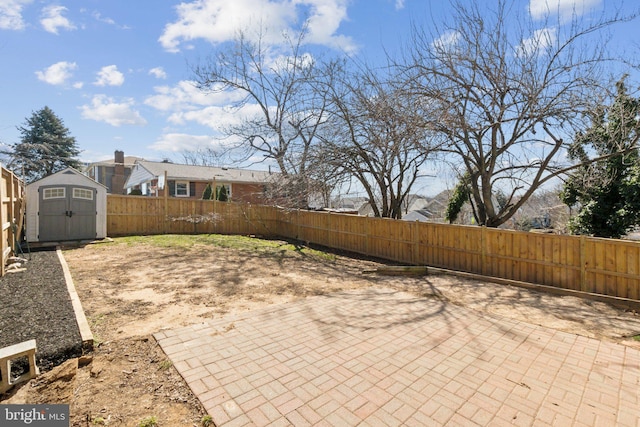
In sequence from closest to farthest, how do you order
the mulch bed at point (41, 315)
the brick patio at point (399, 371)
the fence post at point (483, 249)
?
the brick patio at point (399, 371)
the mulch bed at point (41, 315)
the fence post at point (483, 249)

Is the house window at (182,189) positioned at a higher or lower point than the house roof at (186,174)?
lower

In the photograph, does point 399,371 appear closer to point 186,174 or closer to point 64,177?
point 64,177

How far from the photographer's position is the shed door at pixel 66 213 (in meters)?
10.6

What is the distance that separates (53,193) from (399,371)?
1279cm

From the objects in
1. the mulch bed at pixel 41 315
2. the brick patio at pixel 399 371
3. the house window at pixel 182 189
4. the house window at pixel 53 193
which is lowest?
the brick patio at pixel 399 371

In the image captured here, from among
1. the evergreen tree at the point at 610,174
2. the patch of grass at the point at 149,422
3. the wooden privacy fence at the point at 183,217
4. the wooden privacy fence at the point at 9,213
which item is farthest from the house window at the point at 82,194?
the evergreen tree at the point at 610,174

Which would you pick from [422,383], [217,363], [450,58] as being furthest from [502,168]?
[217,363]

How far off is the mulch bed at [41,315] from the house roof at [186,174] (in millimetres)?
15677

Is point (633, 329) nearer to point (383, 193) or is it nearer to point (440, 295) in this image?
point (440, 295)

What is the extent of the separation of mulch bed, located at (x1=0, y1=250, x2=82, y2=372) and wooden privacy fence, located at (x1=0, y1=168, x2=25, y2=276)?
2.87ft

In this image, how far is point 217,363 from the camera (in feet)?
11.1

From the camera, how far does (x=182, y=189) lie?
22750 mm

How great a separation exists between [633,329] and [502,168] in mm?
5805

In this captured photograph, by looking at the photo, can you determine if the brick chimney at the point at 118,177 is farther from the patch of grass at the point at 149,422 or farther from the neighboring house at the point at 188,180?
the patch of grass at the point at 149,422
